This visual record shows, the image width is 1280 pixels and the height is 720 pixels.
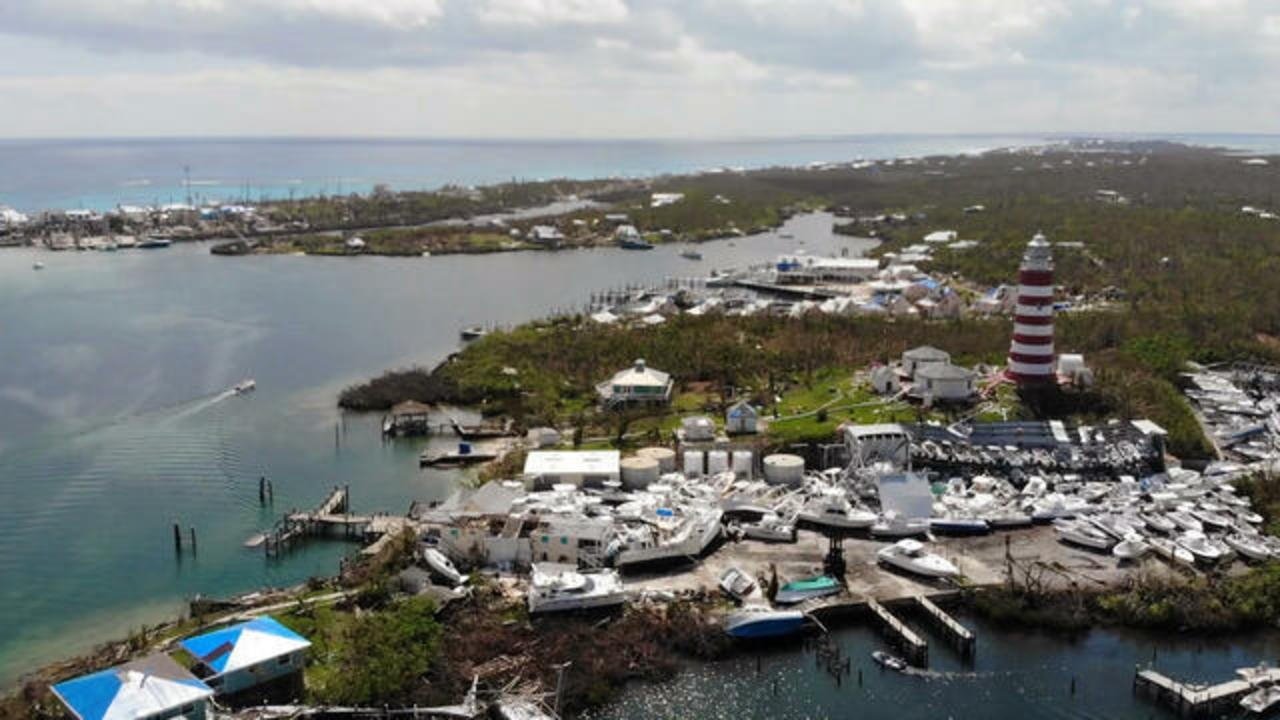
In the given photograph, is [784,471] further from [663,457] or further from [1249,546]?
[1249,546]

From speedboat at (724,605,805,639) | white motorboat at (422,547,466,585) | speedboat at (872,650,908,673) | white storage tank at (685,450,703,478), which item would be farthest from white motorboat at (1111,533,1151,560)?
white motorboat at (422,547,466,585)

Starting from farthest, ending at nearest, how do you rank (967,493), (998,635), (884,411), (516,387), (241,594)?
(516,387), (884,411), (967,493), (241,594), (998,635)

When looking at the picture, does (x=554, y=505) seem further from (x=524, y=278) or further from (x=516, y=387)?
(x=524, y=278)

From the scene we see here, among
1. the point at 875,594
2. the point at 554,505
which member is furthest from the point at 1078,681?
the point at 554,505

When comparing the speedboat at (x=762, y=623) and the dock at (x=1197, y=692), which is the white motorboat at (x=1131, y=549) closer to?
the dock at (x=1197, y=692)

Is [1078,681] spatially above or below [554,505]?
below
